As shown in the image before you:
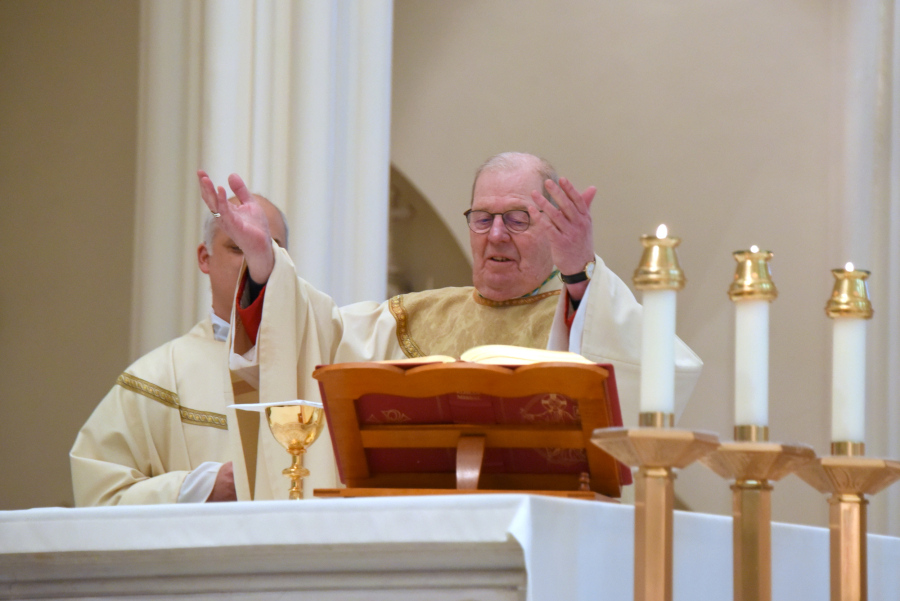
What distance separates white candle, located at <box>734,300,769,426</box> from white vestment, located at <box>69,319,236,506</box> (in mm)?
2563

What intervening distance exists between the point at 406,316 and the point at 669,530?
240cm

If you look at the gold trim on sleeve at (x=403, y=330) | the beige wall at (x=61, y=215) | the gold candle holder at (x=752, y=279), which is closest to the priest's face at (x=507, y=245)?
the gold trim on sleeve at (x=403, y=330)

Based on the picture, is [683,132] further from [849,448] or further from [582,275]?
[849,448]

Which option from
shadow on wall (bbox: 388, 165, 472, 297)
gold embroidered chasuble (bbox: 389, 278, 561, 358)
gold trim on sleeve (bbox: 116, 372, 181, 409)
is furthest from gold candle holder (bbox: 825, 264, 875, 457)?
shadow on wall (bbox: 388, 165, 472, 297)

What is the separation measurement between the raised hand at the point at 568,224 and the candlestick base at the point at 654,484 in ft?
4.08

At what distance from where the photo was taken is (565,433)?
6.70 ft

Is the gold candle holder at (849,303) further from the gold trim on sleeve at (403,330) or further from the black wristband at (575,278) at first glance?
the gold trim on sleeve at (403,330)

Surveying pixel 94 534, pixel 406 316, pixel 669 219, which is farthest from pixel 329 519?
pixel 669 219

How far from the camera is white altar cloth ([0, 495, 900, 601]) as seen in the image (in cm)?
167

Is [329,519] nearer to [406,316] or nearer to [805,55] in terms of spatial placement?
[406,316]

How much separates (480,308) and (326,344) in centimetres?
62

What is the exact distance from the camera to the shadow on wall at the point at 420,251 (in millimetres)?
7688

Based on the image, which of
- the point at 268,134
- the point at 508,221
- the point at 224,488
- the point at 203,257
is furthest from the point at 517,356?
the point at 268,134

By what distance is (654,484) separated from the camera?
1.67 meters
